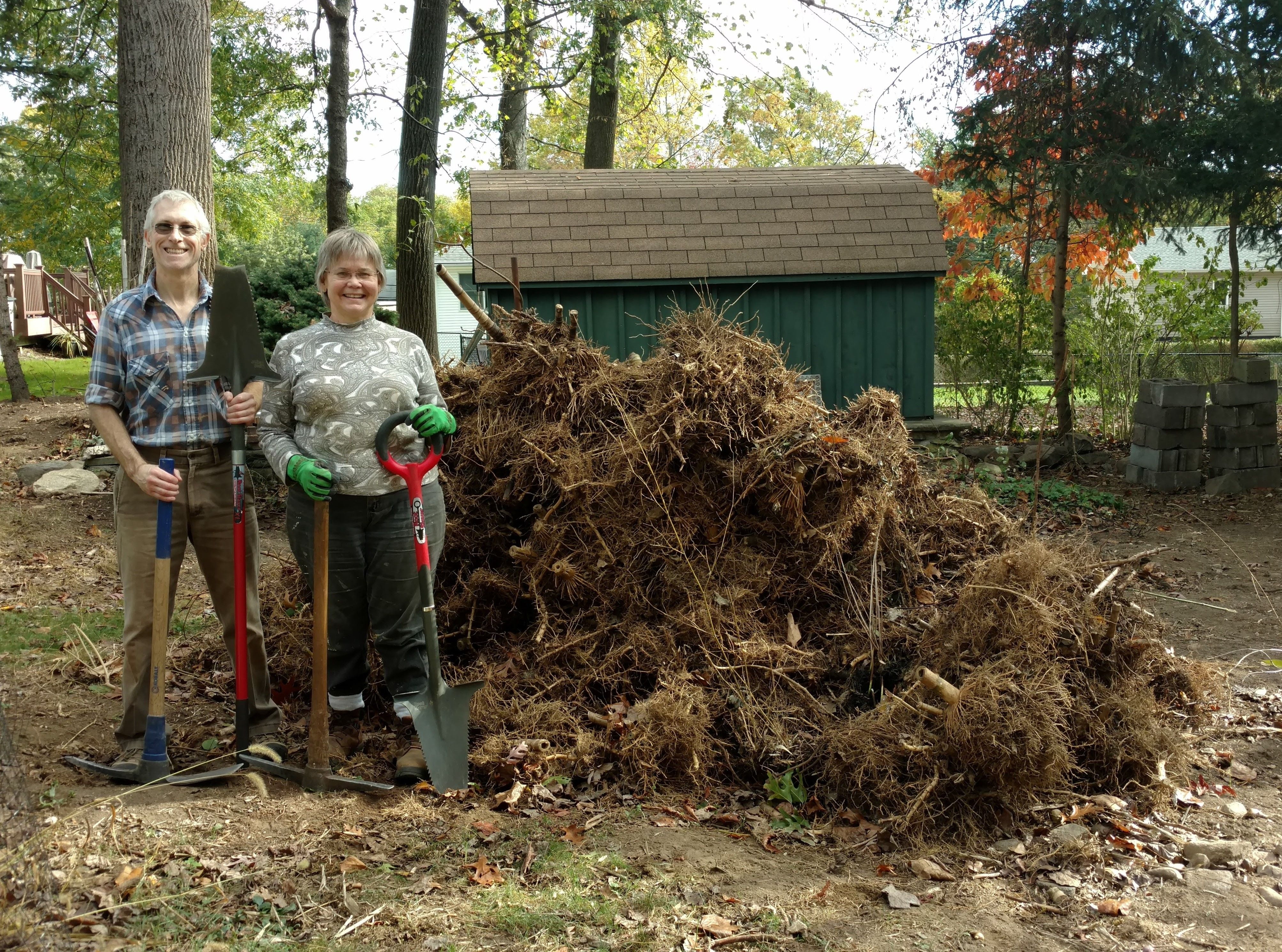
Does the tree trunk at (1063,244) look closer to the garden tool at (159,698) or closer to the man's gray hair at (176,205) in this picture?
the man's gray hair at (176,205)

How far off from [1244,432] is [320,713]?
9.52 meters

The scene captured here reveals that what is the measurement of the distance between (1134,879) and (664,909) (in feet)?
5.30

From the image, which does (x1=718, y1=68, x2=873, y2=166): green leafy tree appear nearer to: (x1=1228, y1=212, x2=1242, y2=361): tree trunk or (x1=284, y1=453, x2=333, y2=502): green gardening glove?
(x1=1228, y1=212, x2=1242, y2=361): tree trunk

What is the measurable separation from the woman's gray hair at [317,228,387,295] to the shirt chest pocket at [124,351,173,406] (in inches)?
24.8

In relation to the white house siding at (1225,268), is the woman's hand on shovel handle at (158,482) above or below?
below

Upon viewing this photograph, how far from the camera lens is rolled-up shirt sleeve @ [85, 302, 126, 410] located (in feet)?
12.1

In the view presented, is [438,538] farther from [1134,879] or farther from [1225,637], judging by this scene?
[1225,637]

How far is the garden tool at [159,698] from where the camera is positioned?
11.9ft

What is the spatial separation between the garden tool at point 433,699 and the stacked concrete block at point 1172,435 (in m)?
8.50

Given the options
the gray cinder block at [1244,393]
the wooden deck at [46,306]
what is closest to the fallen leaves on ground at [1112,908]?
the gray cinder block at [1244,393]

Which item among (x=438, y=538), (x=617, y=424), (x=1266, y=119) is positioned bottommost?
(x=438, y=538)

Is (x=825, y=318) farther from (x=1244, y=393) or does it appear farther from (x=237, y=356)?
(x=237, y=356)

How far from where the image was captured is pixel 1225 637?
5.99 m

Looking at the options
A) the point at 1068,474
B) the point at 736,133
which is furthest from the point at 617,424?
the point at 736,133
